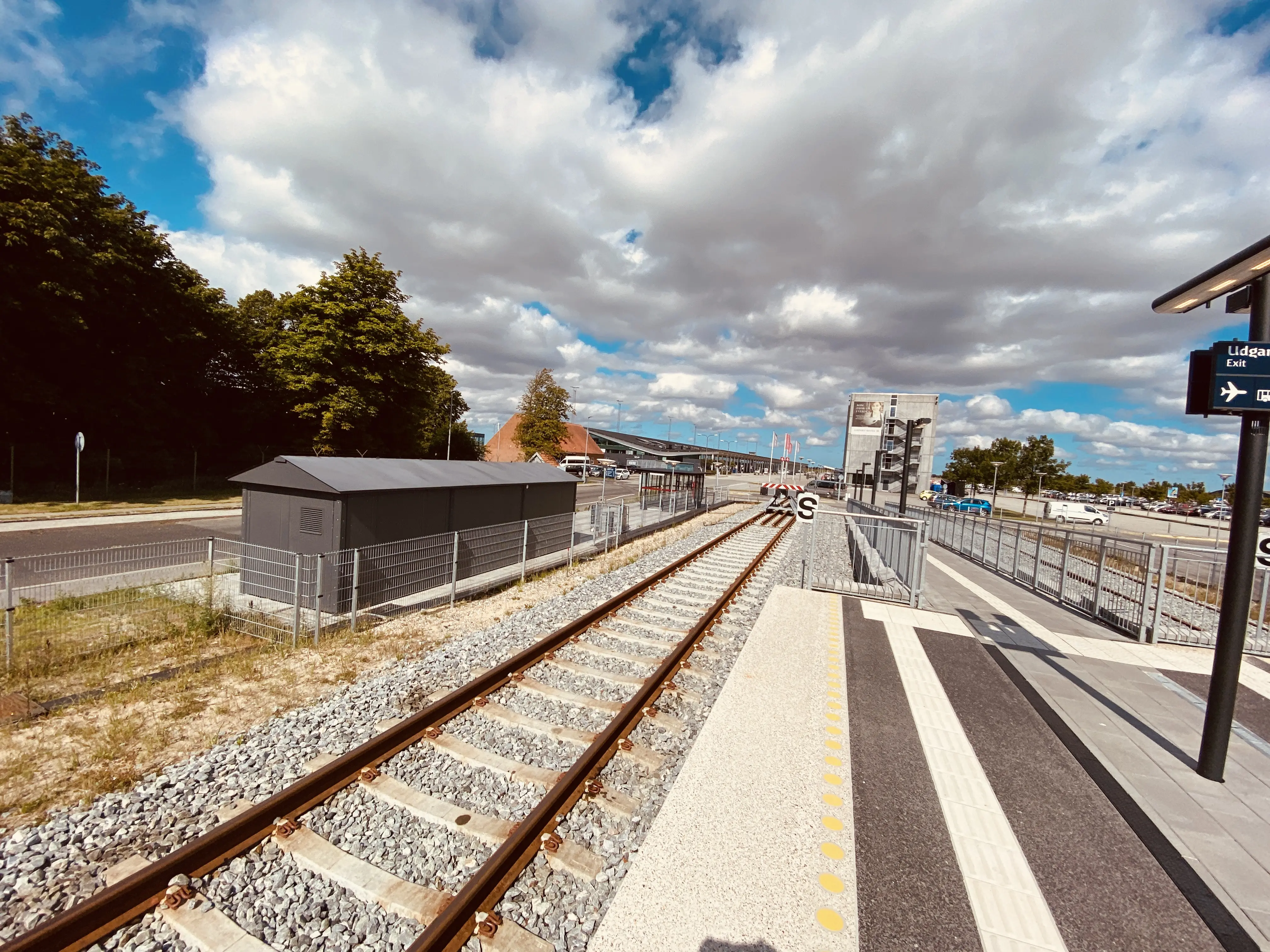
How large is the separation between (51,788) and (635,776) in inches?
175

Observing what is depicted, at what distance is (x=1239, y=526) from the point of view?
446cm

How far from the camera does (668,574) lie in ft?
39.5

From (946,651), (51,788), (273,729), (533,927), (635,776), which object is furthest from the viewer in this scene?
(946,651)

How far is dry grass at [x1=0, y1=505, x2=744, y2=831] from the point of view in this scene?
4074mm

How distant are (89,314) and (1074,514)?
6308cm

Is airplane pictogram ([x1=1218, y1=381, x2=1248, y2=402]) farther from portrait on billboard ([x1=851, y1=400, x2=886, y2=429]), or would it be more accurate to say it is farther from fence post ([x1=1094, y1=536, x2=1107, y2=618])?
portrait on billboard ([x1=851, y1=400, x2=886, y2=429])

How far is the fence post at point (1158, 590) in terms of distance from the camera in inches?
338

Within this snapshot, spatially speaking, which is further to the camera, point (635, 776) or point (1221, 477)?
point (1221, 477)

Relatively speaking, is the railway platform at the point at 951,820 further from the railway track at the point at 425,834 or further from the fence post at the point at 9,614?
the fence post at the point at 9,614

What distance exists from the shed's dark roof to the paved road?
5100mm

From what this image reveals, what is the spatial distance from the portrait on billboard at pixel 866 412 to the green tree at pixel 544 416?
35.5 meters

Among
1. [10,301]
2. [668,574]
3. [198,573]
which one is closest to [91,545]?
[198,573]

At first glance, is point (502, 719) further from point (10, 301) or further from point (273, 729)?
point (10, 301)

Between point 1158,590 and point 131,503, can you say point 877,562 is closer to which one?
point 1158,590
